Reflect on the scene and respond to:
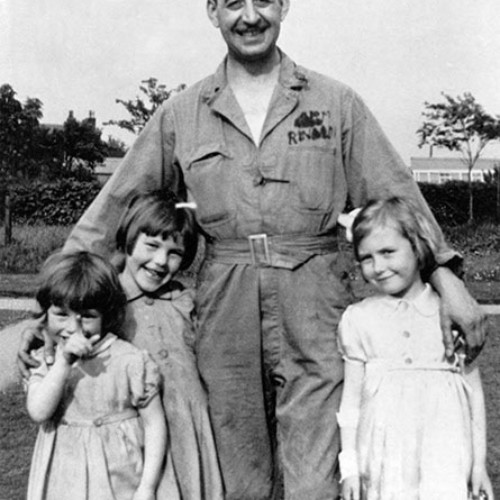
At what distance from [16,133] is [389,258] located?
25087mm

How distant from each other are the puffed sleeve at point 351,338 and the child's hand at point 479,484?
1.76 feet

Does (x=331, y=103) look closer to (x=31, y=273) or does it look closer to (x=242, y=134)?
(x=242, y=134)

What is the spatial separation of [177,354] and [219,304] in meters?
0.25

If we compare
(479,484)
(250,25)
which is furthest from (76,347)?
(479,484)

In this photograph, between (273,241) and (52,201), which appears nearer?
(273,241)

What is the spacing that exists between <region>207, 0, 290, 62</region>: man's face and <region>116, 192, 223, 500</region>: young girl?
25.1 inches

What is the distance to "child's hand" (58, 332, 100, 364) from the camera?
279 cm

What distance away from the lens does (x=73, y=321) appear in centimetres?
295

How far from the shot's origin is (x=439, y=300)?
121 inches

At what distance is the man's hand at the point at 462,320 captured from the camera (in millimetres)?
2918

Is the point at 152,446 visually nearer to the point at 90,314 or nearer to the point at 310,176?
the point at 90,314

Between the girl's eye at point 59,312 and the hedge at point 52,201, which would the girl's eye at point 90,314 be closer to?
the girl's eye at point 59,312

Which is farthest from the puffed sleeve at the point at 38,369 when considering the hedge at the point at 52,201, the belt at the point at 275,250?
the hedge at the point at 52,201

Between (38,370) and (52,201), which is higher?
(52,201)
